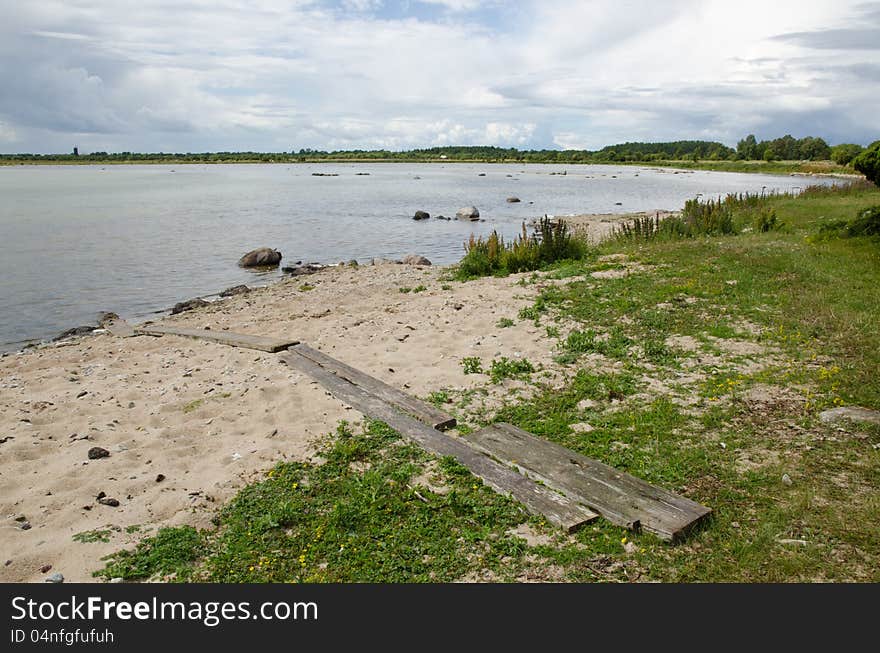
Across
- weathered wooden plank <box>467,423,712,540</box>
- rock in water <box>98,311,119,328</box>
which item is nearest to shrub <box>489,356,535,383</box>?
weathered wooden plank <box>467,423,712,540</box>

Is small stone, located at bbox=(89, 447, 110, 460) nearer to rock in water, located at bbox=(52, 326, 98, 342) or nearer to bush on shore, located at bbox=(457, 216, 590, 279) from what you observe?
rock in water, located at bbox=(52, 326, 98, 342)

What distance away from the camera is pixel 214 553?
461cm

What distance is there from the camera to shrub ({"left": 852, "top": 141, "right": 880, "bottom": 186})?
16891 millimetres

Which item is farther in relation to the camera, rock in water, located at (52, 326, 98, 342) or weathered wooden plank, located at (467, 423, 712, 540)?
rock in water, located at (52, 326, 98, 342)

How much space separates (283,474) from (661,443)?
368 centimetres

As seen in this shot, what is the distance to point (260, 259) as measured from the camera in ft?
78.5

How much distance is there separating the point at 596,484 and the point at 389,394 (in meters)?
3.11

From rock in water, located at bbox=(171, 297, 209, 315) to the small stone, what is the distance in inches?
404

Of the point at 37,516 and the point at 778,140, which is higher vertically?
the point at 778,140

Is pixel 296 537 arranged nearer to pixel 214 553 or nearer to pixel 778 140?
pixel 214 553

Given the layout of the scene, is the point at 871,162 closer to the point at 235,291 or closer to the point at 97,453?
the point at 235,291

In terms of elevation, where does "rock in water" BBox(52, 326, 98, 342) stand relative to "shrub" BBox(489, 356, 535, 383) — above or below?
below
